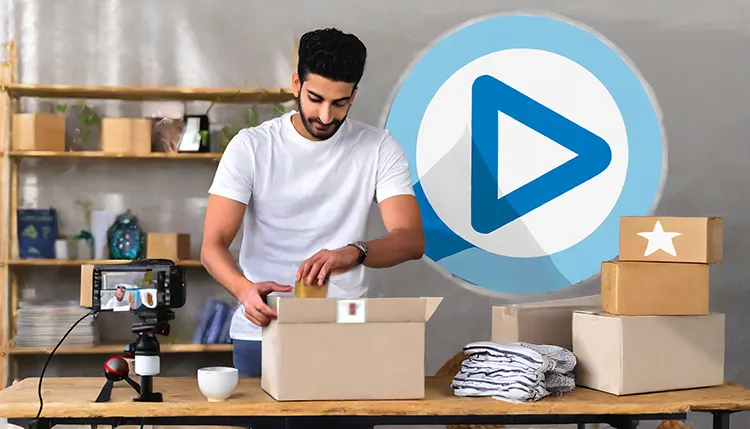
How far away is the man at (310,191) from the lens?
7.92 feet

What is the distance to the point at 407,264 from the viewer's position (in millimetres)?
4191

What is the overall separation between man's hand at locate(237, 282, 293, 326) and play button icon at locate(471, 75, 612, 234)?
7.19 ft

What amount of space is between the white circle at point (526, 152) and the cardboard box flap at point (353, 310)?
2166mm

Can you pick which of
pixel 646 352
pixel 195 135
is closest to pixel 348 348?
pixel 646 352

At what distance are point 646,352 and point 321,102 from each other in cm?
106

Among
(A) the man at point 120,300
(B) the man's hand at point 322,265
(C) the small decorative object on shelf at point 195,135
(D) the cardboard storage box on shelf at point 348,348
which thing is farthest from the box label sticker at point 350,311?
(C) the small decorative object on shelf at point 195,135

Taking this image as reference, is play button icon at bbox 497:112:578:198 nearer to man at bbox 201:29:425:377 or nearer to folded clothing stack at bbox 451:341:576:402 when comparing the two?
man at bbox 201:29:425:377

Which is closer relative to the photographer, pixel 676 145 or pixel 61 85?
pixel 61 85

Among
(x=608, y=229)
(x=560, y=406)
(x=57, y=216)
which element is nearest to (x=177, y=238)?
(x=57, y=216)

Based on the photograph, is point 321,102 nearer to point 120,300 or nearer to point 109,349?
point 120,300

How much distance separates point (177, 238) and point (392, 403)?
216 cm

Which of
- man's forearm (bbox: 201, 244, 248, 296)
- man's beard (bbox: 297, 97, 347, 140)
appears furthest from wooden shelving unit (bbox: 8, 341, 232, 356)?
man's beard (bbox: 297, 97, 347, 140)

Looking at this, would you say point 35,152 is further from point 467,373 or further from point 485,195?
point 467,373

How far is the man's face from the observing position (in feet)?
7.82
